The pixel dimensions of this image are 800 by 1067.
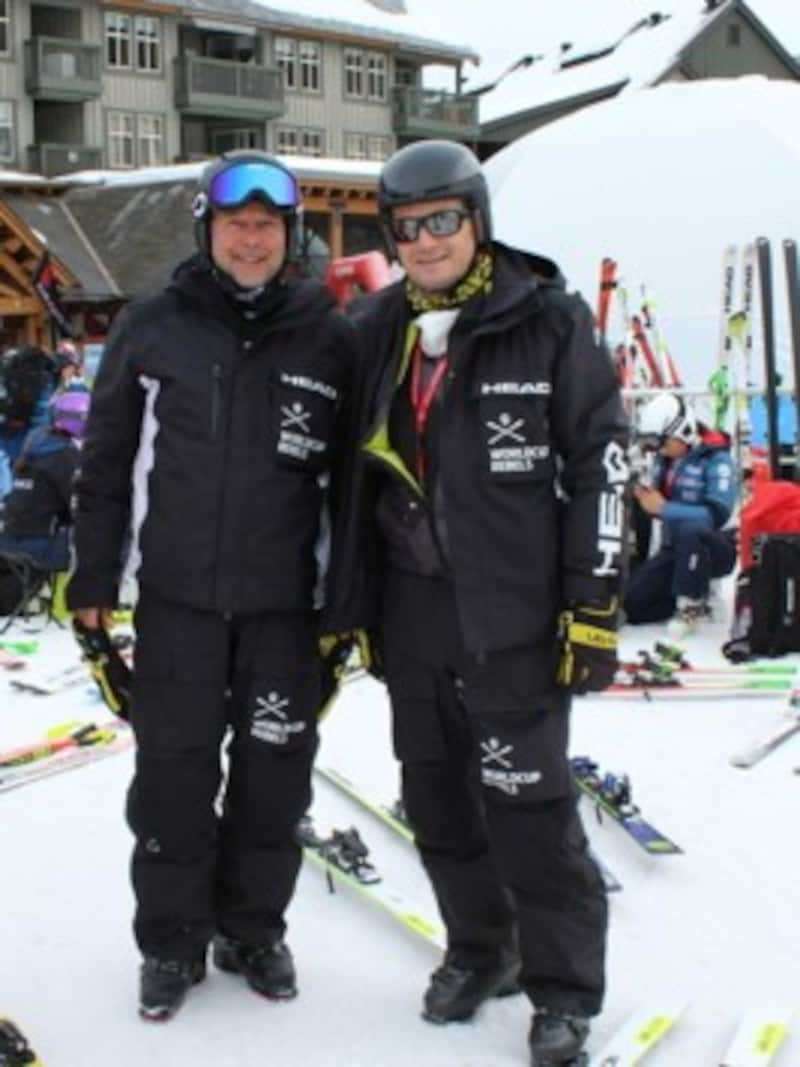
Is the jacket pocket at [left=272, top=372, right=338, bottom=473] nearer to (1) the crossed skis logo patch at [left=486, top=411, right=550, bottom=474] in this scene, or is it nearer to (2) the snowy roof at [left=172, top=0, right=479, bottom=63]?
(1) the crossed skis logo patch at [left=486, top=411, right=550, bottom=474]

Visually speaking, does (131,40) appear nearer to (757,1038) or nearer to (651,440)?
(651,440)

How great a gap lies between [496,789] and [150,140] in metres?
39.0

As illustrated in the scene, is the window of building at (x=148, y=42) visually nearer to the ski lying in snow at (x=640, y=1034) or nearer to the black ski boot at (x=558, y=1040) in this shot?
the ski lying in snow at (x=640, y=1034)

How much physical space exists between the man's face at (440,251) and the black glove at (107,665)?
1.18 metres

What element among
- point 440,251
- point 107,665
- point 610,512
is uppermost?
point 440,251

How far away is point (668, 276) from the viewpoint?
24.0 m

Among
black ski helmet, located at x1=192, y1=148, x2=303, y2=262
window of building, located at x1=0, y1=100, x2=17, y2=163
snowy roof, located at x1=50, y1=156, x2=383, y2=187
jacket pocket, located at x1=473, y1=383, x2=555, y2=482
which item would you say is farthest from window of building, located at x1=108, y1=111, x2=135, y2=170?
jacket pocket, located at x1=473, y1=383, x2=555, y2=482

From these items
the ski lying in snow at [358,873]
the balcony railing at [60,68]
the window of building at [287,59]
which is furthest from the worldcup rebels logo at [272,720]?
the window of building at [287,59]

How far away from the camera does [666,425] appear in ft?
26.7

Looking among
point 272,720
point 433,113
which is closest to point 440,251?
point 272,720

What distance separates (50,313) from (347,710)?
1579 cm

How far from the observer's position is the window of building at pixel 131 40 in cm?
3869

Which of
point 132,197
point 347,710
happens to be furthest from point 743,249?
point 132,197

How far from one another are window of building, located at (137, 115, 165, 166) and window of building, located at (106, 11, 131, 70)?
156cm
